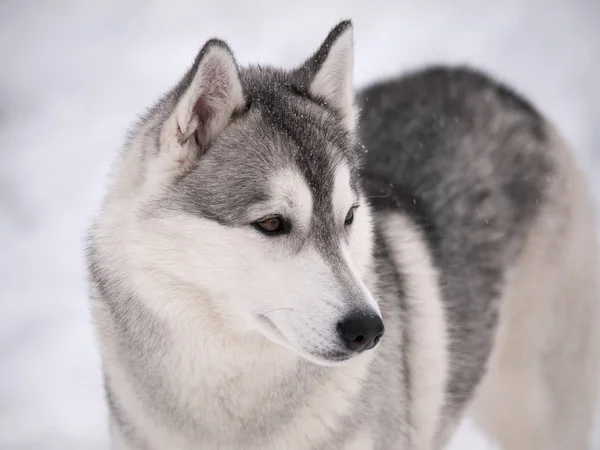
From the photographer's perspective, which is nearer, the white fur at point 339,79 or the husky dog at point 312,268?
the husky dog at point 312,268

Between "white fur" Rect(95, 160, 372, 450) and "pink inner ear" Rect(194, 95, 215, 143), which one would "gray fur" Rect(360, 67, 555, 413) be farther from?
"pink inner ear" Rect(194, 95, 215, 143)

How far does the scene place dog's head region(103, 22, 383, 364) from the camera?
86.8 inches

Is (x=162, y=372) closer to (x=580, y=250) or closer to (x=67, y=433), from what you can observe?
(x=67, y=433)

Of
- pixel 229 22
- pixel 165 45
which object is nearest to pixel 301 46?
pixel 229 22

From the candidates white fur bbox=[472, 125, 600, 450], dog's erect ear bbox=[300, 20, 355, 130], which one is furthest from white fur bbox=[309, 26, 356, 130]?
white fur bbox=[472, 125, 600, 450]

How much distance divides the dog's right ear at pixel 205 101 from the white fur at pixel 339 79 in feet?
1.21

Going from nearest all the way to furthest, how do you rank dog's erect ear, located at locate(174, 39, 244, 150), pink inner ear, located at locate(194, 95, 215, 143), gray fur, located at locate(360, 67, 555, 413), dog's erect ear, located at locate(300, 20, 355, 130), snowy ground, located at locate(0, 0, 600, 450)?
dog's erect ear, located at locate(174, 39, 244, 150) → pink inner ear, located at locate(194, 95, 215, 143) → dog's erect ear, located at locate(300, 20, 355, 130) → gray fur, located at locate(360, 67, 555, 413) → snowy ground, located at locate(0, 0, 600, 450)

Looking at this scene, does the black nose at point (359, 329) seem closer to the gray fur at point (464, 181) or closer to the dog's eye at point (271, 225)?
the dog's eye at point (271, 225)

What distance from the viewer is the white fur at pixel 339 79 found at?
2613 millimetres

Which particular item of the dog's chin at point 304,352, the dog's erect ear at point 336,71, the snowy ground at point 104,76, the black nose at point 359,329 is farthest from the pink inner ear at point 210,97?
the snowy ground at point 104,76

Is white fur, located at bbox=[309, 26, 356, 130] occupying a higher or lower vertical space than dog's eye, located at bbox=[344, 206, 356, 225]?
higher

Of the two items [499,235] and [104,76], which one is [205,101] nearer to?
[499,235]

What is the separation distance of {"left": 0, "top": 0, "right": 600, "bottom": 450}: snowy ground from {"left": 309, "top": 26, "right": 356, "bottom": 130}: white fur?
7.89ft

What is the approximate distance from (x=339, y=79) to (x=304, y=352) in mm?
1072
